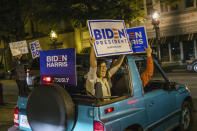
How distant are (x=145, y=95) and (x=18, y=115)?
6.78ft

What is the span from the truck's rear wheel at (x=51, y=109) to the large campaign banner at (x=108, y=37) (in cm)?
83

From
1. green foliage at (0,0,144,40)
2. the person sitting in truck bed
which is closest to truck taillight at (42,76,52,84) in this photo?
the person sitting in truck bed

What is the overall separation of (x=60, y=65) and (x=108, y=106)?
1039mm

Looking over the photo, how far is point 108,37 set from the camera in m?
3.61

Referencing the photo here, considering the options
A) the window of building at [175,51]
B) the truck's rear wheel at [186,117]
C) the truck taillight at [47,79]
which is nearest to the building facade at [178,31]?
the window of building at [175,51]

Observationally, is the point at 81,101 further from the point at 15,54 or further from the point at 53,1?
the point at 53,1

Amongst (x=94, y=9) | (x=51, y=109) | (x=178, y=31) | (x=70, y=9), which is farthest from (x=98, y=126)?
(x=178, y=31)

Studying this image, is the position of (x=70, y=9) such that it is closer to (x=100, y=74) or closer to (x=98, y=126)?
(x=100, y=74)

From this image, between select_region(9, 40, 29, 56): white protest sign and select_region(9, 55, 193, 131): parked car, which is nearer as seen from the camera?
select_region(9, 55, 193, 131): parked car

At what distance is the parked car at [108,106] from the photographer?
9.70 ft

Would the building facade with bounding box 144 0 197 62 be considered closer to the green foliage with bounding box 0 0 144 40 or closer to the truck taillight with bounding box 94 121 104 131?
the green foliage with bounding box 0 0 144 40

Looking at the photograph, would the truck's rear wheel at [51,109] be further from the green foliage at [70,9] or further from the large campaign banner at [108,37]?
the green foliage at [70,9]

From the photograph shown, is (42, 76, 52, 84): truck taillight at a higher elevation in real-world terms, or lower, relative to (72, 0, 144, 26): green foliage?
lower

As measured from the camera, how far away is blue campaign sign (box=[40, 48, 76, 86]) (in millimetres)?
3455
